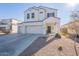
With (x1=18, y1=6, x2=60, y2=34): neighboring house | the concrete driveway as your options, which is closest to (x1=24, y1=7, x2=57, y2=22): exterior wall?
(x1=18, y1=6, x2=60, y2=34): neighboring house

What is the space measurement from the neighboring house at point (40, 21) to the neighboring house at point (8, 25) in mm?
106

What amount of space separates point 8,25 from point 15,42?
15.6 inches

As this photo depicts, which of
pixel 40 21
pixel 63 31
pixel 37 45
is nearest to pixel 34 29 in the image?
pixel 40 21

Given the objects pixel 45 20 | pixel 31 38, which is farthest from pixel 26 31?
pixel 45 20

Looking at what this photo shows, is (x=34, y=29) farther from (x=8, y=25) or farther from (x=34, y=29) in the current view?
(x=8, y=25)

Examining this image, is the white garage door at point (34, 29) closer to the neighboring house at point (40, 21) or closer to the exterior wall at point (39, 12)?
the neighboring house at point (40, 21)

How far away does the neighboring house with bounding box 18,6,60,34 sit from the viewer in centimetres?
390

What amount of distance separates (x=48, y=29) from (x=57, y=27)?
0.65 feet

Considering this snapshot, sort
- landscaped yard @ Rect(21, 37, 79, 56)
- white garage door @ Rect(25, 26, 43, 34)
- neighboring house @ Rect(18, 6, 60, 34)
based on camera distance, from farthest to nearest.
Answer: white garage door @ Rect(25, 26, 43, 34), neighboring house @ Rect(18, 6, 60, 34), landscaped yard @ Rect(21, 37, 79, 56)

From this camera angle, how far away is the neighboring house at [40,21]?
3.90m

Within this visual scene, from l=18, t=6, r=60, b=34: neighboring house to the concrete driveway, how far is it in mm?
124

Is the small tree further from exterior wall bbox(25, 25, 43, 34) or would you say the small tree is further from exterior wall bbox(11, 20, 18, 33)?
exterior wall bbox(11, 20, 18, 33)

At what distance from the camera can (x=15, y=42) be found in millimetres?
4035

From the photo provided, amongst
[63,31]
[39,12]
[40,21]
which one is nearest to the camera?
[63,31]
